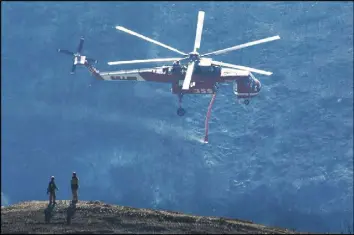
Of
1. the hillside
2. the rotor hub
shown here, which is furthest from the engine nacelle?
the hillside

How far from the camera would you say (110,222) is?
2055 inches

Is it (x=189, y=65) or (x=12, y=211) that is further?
(x=189, y=65)

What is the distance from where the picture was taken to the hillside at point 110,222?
49.1m

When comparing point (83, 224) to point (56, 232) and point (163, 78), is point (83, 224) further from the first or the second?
point (163, 78)

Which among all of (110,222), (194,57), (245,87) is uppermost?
(194,57)

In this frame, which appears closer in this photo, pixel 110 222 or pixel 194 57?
pixel 110 222

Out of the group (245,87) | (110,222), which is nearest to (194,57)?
(245,87)

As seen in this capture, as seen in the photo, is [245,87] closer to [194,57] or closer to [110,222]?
[194,57]

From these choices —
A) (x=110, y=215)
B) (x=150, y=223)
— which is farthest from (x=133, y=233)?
(x=110, y=215)

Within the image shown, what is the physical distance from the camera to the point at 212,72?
93125 mm

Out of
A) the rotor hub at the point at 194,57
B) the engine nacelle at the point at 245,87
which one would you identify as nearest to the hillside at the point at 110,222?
the rotor hub at the point at 194,57

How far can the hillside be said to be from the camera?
49062 millimetres

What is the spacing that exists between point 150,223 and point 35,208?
1412cm

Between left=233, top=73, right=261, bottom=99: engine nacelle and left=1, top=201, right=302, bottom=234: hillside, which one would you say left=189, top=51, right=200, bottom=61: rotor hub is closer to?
left=233, top=73, right=261, bottom=99: engine nacelle
